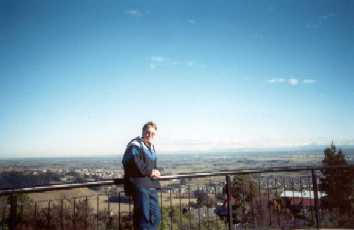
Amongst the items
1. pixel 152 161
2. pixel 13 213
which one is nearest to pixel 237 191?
pixel 152 161

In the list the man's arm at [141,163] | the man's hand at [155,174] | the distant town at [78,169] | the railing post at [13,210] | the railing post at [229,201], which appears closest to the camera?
the railing post at [13,210]

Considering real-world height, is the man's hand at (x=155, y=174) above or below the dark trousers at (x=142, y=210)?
above

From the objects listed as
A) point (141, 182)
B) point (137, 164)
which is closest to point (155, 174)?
point (141, 182)

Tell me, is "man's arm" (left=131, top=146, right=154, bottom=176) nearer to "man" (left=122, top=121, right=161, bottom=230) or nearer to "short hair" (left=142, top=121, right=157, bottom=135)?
"man" (left=122, top=121, right=161, bottom=230)

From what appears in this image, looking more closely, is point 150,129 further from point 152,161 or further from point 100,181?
point 100,181

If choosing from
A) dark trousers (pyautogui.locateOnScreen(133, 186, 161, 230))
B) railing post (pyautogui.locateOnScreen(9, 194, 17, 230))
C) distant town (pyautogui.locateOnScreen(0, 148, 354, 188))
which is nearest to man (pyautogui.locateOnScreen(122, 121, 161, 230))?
dark trousers (pyautogui.locateOnScreen(133, 186, 161, 230))

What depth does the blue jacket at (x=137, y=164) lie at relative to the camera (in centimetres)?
397

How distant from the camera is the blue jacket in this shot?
156 inches

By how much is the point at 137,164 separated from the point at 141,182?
0.94 feet

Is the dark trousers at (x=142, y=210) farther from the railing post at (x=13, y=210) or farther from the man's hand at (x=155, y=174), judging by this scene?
the railing post at (x=13, y=210)

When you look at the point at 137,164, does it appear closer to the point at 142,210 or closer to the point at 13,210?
the point at 142,210

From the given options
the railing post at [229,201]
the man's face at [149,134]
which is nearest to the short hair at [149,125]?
the man's face at [149,134]

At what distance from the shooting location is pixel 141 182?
13.2 feet

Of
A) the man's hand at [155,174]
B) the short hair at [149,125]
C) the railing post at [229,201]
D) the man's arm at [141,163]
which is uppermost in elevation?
the short hair at [149,125]
